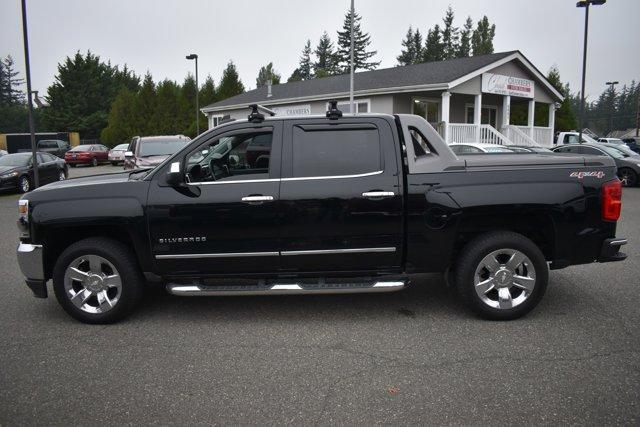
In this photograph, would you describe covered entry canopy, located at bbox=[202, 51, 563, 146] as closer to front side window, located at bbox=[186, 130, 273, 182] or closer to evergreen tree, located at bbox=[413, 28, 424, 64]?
front side window, located at bbox=[186, 130, 273, 182]

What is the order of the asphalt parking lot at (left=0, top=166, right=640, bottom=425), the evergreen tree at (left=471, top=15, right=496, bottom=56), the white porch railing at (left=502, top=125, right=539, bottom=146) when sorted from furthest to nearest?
the evergreen tree at (left=471, top=15, right=496, bottom=56)
the white porch railing at (left=502, top=125, right=539, bottom=146)
the asphalt parking lot at (left=0, top=166, right=640, bottom=425)

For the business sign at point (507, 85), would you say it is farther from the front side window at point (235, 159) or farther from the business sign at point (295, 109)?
the front side window at point (235, 159)

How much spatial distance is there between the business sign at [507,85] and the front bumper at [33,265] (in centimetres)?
2178

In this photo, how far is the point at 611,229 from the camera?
192 inches

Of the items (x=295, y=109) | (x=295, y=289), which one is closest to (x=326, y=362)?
(x=295, y=289)

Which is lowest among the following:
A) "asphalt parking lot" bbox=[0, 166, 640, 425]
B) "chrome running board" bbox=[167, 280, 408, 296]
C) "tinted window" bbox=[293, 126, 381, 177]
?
"asphalt parking lot" bbox=[0, 166, 640, 425]

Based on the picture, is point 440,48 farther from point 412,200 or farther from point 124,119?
point 412,200

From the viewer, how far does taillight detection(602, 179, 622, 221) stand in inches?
189

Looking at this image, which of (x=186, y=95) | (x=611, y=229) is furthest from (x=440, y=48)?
(x=611, y=229)

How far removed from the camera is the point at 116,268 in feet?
15.9

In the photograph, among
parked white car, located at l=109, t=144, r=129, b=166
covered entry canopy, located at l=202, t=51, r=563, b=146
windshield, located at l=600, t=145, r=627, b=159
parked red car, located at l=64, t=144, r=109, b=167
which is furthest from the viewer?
parked red car, located at l=64, t=144, r=109, b=167

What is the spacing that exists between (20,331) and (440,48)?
263ft

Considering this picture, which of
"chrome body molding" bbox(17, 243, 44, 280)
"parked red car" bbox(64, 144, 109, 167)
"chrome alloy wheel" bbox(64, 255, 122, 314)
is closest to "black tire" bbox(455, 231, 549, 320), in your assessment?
"chrome alloy wheel" bbox(64, 255, 122, 314)

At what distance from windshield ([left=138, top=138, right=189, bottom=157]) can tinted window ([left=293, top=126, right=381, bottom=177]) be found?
10.8m
